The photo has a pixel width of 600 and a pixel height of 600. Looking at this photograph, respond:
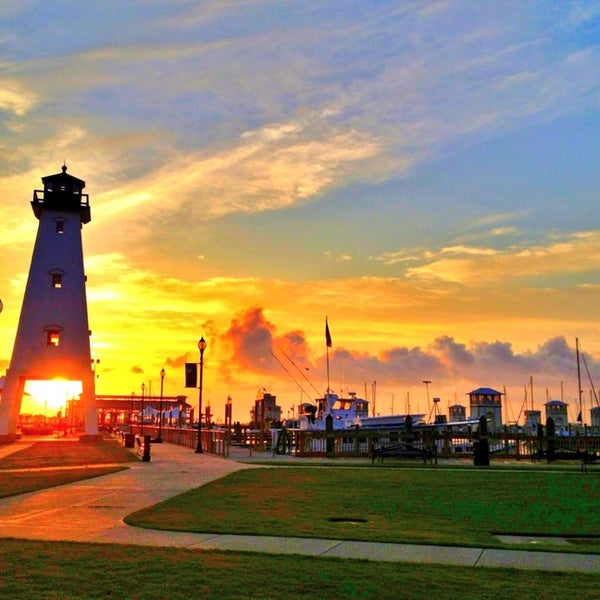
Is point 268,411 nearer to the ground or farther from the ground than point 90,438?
farther from the ground

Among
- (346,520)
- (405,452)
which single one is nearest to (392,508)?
(346,520)

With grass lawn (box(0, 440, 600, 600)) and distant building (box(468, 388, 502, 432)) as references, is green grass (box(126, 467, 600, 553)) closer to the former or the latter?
grass lawn (box(0, 440, 600, 600))

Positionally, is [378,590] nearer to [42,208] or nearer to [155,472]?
[155,472]

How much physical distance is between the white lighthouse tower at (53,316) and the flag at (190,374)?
14601mm

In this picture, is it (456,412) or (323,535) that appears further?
(456,412)

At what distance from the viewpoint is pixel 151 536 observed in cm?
1146

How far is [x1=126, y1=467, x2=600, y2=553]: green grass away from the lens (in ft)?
39.4

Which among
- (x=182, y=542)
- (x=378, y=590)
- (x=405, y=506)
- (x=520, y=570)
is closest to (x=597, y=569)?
(x=520, y=570)

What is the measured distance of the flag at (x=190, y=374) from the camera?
44750 mm

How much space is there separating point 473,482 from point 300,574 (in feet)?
47.3

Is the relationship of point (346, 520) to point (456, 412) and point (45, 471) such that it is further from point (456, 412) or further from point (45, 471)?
point (456, 412)

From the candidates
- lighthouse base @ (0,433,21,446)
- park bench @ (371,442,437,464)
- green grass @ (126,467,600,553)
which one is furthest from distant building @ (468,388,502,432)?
green grass @ (126,467,600,553)

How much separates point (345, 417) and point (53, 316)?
92.1ft

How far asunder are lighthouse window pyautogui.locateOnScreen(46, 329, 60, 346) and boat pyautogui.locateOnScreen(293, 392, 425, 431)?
875 inches
